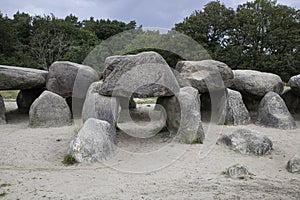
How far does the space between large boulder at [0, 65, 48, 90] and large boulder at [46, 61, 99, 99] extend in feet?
1.23

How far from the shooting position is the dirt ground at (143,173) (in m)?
4.10

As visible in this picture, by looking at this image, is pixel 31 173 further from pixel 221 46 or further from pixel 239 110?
pixel 221 46

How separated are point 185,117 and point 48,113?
13.1ft

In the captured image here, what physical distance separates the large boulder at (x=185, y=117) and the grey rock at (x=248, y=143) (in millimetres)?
718

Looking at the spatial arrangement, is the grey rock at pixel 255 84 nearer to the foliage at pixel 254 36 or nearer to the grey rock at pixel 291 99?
the grey rock at pixel 291 99

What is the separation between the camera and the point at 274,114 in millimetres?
8820

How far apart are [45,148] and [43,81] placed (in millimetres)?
4551

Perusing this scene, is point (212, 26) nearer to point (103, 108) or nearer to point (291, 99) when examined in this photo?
point (291, 99)

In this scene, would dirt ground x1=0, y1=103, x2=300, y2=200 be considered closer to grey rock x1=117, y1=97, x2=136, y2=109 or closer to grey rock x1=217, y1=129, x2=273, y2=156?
grey rock x1=217, y1=129, x2=273, y2=156

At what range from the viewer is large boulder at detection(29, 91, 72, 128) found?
852 centimetres

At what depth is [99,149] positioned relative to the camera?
18.2 ft

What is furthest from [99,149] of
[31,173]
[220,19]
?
[220,19]

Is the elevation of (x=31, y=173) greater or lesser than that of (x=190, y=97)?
lesser

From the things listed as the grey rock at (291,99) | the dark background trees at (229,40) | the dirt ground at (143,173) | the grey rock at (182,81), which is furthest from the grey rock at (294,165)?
the dark background trees at (229,40)
